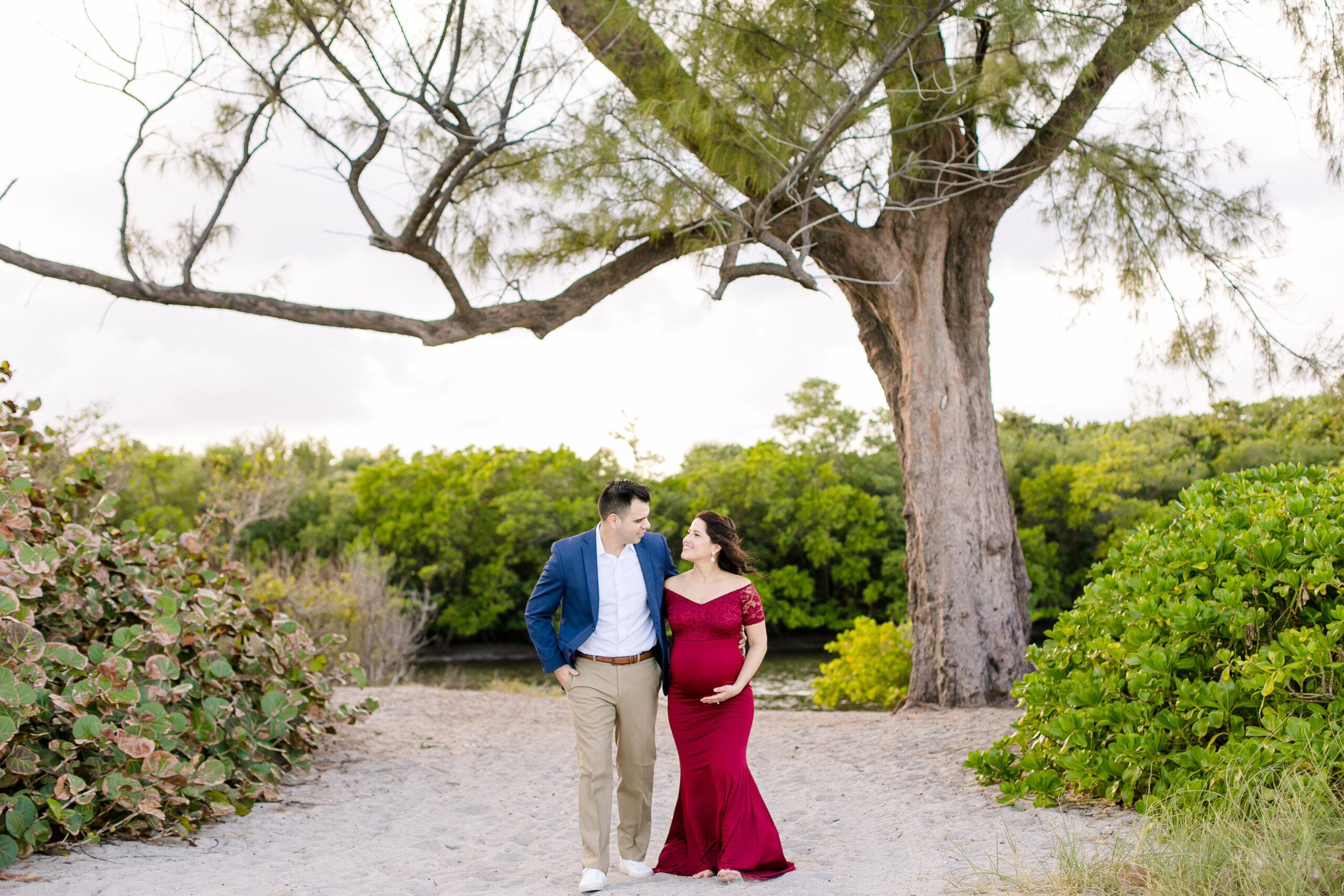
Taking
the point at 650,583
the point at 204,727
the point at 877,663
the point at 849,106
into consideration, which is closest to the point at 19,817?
the point at 204,727

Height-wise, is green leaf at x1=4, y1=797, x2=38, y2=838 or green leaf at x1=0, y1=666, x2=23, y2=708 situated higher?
green leaf at x1=0, y1=666, x2=23, y2=708

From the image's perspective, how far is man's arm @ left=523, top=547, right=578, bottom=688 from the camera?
11.8ft

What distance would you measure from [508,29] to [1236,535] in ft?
19.0

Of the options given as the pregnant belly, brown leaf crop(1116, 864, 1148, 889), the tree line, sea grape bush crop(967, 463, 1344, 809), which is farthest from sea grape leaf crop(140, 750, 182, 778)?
the tree line

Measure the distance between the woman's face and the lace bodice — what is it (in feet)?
0.56

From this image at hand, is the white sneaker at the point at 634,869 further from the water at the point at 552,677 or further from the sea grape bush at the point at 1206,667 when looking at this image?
the water at the point at 552,677

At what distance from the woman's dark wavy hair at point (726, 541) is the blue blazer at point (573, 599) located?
216 mm

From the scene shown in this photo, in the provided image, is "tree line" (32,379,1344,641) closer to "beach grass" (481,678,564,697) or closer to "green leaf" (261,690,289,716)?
"beach grass" (481,678,564,697)

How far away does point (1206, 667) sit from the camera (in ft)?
13.0

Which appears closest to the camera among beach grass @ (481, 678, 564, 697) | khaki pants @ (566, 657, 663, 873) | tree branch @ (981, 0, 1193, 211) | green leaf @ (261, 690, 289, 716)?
khaki pants @ (566, 657, 663, 873)

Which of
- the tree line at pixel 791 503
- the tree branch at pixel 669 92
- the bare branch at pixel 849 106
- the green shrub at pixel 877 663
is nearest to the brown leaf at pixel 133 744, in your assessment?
A: the bare branch at pixel 849 106

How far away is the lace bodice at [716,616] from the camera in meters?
3.67

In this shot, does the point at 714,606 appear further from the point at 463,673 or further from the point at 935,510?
the point at 463,673

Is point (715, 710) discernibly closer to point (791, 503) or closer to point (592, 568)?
point (592, 568)
